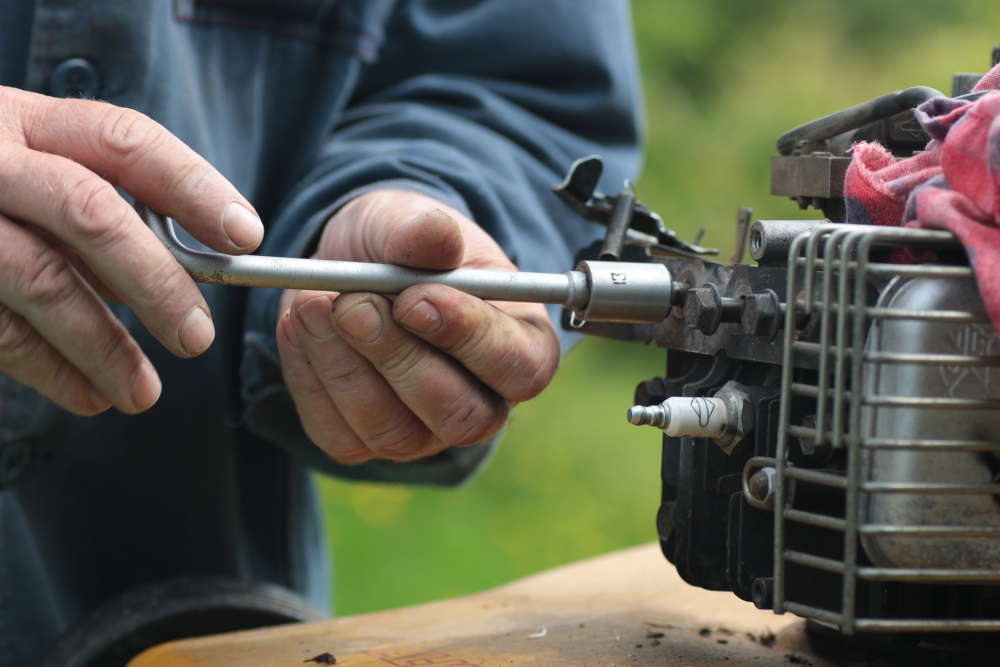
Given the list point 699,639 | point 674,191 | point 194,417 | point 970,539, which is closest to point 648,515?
point 674,191

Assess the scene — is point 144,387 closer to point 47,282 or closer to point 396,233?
point 47,282

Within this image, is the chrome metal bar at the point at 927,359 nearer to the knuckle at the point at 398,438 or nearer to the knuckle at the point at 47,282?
the knuckle at the point at 398,438

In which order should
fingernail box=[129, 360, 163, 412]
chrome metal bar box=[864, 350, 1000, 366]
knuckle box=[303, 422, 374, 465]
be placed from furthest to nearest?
knuckle box=[303, 422, 374, 465], fingernail box=[129, 360, 163, 412], chrome metal bar box=[864, 350, 1000, 366]

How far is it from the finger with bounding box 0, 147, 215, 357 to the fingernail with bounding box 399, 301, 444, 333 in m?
0.16

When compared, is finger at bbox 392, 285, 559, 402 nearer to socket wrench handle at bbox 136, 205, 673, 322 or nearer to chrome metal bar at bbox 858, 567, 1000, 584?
socket wrench handle at bbox 136, 205, 673, 322

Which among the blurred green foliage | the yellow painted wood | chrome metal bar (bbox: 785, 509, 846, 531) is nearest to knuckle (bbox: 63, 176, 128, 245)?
the yellow painted wood

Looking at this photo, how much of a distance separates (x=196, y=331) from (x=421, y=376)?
0.61 feet

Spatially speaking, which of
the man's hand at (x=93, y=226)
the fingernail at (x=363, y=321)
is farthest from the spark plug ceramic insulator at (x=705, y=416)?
the man's hand at (x=93, y=226)

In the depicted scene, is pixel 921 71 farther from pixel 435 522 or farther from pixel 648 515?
pixel 435 522

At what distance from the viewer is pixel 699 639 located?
36.1 inches

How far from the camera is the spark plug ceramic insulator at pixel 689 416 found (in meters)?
0.74

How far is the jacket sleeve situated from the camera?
3.89 feet

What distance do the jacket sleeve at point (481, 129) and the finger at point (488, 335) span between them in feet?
0.96

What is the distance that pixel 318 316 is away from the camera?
2.73ft
